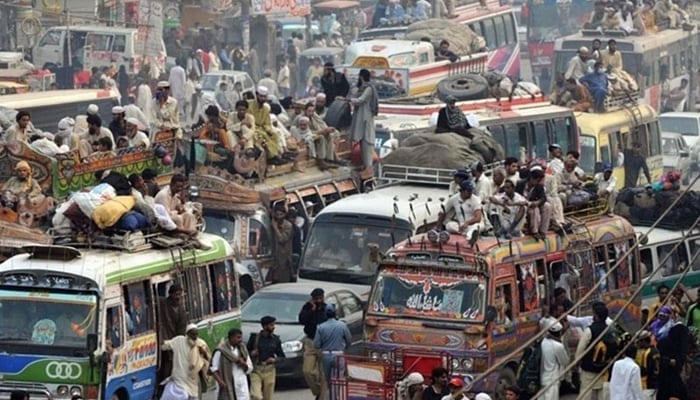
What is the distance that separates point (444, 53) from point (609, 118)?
537cm

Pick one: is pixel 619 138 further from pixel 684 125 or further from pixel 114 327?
pixel 114 327

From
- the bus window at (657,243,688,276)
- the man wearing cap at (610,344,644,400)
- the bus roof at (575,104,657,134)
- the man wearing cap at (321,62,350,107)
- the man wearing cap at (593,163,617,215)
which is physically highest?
the man wearing cap at (321,62,350,107)

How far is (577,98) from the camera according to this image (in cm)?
3903

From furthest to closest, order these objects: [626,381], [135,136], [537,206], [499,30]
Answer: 1. [499,30]
2. [135,136]
3. [537,206]
4. [626,381]

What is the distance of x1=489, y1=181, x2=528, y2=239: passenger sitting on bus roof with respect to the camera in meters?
22.9

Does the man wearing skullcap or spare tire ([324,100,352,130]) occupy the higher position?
the man wearing skullcap

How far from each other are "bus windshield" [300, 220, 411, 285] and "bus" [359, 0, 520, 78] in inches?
947

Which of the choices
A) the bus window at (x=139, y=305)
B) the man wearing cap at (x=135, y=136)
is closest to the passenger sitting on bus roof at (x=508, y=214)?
the bus window at (x=139, y=305)

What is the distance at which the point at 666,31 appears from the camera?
167 feet

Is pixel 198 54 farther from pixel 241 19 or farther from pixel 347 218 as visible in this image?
pixel 347 218

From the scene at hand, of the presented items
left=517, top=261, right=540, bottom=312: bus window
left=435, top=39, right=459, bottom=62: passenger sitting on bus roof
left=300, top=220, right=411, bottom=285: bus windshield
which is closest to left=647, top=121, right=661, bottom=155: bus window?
left=435, top=39, right=459, bottom=62: passenger sitting on bus roof

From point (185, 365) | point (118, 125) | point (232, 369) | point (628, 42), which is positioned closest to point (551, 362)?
point (232, 369)

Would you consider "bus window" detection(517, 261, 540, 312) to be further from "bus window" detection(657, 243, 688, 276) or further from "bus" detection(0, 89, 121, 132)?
"bus" detection(0, 89, 121, 132)

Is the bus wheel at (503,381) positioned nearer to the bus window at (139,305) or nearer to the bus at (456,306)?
the bus at (456,306)
